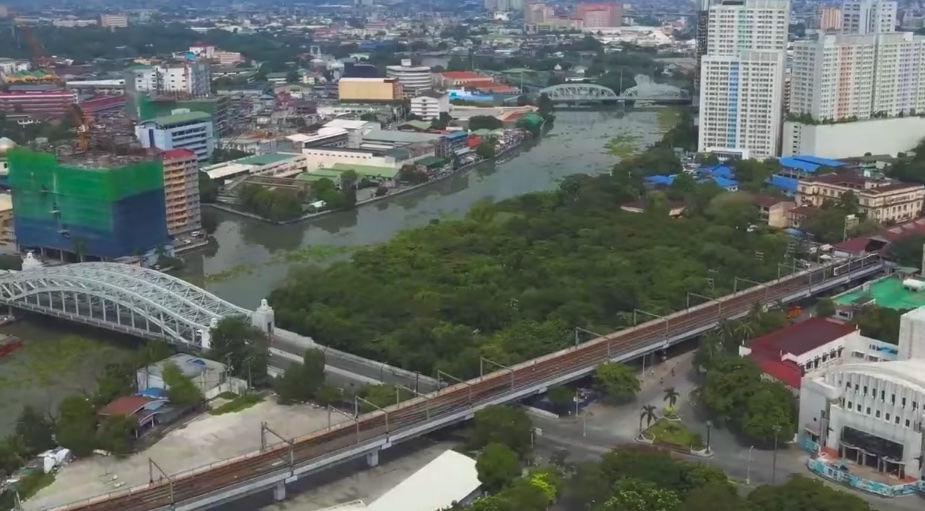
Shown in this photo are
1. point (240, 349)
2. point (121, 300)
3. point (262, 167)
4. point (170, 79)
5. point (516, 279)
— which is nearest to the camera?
point (240, 349)

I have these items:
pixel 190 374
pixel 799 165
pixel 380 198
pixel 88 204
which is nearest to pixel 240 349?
pixel 190 374

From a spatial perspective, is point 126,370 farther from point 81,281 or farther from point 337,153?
point 337,153

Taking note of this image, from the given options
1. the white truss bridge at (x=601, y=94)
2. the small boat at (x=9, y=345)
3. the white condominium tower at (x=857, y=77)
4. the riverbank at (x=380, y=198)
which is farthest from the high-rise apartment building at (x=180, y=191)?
the white truss bridge at (x=601, y=94)

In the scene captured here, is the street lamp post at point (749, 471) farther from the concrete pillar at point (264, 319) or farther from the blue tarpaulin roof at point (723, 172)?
the blue tarpaulin roof at point (723, 172)

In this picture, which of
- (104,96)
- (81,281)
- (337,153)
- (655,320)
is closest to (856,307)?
(655,320)

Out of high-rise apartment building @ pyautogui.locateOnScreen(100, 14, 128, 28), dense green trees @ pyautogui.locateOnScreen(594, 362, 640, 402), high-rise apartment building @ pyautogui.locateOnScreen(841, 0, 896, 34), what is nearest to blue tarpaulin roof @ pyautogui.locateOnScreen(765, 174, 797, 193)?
dense green trees @ pyautogui.locateOnScreen(594, 362, 640, 402)

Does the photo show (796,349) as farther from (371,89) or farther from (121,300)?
(371,89)
